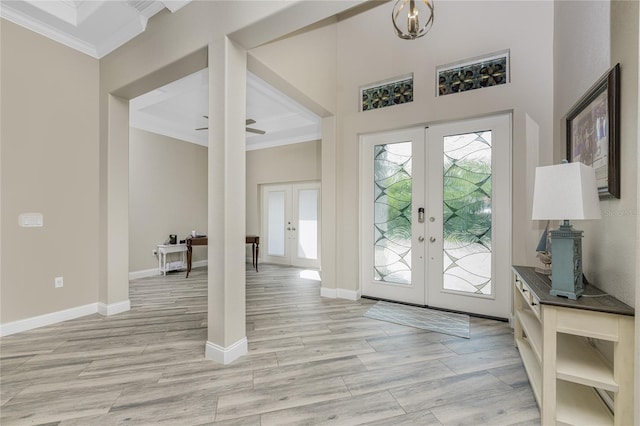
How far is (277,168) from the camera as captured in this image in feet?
22.2

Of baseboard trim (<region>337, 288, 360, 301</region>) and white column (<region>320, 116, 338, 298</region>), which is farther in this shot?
white column (<region>320, 116, 338, 298</region>)

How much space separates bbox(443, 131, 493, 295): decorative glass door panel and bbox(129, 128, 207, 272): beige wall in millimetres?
5447

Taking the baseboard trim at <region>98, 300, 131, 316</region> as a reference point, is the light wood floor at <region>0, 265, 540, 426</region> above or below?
below

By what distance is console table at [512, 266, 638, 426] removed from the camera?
143cm

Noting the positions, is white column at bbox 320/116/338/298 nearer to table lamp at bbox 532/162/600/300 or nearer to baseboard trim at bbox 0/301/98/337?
table lamp at bbox 532/162/600/300

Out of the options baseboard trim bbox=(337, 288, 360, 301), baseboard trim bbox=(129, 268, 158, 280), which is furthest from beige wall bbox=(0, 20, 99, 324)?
baseboard trim bbox=(337, 288, 360, 301)

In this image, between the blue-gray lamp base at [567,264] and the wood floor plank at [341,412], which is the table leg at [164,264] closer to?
the wood floor plank at [341,412]

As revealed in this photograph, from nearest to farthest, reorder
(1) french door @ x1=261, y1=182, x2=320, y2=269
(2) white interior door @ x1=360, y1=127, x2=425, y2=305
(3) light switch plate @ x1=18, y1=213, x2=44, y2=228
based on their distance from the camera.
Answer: (3) light switch plate @ x1=18, y1=213, x2=44, y2=228 < (2) white interior door @ x1=360, y1=127, x2=425, y2=305 < (1) french door @ x1=261, y1=182, x2=320, y2=269

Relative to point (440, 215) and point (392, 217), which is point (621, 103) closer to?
Answer: point (440, 215)

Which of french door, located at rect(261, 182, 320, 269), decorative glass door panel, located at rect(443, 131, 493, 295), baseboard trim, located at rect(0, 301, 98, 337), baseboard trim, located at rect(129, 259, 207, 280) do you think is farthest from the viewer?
french door, located at rect(261, 182, 320, 269)

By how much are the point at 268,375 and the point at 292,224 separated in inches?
188

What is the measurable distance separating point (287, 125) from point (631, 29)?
5.28 m

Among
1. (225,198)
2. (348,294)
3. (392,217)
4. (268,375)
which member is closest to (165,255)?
(348,294)

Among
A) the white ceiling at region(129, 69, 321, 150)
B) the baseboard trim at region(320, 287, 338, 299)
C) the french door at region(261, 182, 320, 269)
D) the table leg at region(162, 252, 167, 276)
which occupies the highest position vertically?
the white ceiling at region(129, 69, 321, 150)
